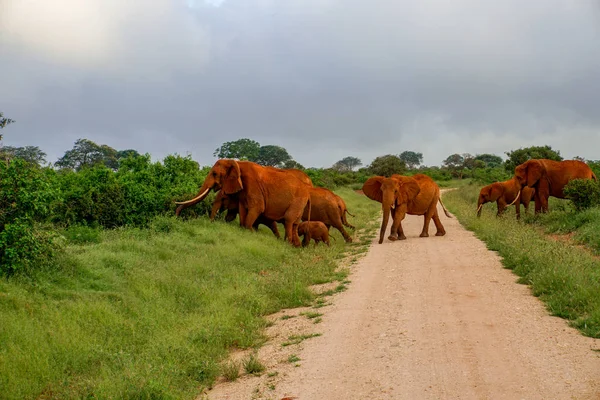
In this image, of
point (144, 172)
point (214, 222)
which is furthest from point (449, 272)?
point (144, 172)

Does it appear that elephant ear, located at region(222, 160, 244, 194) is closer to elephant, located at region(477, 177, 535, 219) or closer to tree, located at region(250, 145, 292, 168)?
elephant, located at region(477, 177, 535, 219)

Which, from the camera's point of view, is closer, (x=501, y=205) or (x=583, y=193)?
(x=583, y=193)

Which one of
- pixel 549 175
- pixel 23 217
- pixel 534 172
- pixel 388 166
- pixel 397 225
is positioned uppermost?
pixel 388 166

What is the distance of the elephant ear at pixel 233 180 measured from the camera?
15.3 m

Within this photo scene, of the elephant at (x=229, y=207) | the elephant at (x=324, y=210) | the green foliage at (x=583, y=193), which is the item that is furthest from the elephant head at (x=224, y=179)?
the green foliage at (x=583, y=193)

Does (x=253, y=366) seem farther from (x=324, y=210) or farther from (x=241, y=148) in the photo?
(x=241, y=148)

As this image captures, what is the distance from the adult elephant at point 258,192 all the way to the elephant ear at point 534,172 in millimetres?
9332

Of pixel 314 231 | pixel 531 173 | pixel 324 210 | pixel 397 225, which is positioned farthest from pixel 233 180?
pixel 531 173

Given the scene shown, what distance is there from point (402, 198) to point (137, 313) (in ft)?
32.8

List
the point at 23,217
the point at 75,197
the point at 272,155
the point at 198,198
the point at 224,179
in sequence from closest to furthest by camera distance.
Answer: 1. the point at 23,217
2. the point at 75,197
3. the point at 198,198
4. the point at 224,179
5. the point at 272,155

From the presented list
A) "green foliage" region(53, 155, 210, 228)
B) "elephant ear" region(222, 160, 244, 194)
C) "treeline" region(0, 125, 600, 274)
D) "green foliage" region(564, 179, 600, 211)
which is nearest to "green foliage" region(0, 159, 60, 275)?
"treeline" region(0, 125, 600, 274)

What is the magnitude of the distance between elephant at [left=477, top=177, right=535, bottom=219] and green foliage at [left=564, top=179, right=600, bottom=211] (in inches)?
110

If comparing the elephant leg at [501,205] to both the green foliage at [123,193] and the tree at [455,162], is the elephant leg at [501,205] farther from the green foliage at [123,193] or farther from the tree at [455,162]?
the tree at [455,162]

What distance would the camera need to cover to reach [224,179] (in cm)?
1546
